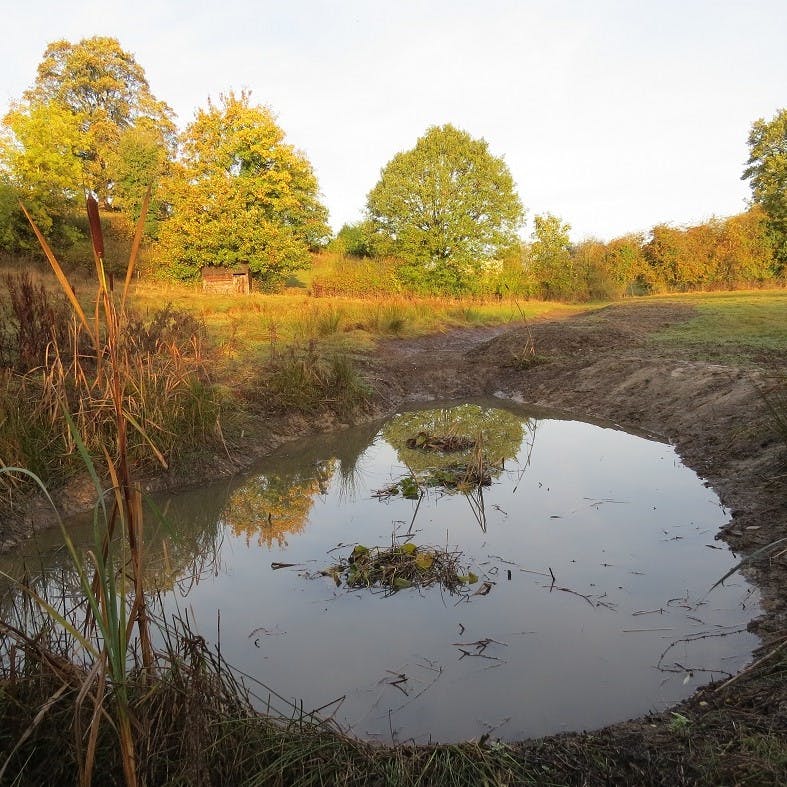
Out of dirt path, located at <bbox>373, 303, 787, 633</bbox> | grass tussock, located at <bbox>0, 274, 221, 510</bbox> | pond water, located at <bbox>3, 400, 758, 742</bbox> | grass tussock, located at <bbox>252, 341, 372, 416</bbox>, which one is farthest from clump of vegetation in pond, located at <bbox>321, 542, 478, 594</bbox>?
grass tussock, located at <bbox>252, 341, 372, 416</bbox>

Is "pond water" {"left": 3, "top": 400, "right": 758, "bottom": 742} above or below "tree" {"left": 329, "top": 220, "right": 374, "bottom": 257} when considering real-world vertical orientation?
below

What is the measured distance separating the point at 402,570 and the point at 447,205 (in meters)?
24.7

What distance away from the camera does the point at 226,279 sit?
23.6 meters

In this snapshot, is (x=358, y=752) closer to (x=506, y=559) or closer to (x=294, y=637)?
(x=294, y=637)

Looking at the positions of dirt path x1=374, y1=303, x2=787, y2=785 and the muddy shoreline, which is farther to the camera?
the muddy shoreline

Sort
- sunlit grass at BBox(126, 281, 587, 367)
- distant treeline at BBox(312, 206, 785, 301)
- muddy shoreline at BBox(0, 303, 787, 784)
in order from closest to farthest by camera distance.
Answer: muddy shoreline at BBox(0, 303, 787, 784), sunlit grass at BBox(126, 281, 587, 367), distant treeline at BBox(312, 206, 785, 301)

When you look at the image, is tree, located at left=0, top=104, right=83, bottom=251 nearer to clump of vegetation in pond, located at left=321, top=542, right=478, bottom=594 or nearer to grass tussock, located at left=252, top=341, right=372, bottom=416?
grass tussock, located at left=252, top=341, right=372, bottom=416

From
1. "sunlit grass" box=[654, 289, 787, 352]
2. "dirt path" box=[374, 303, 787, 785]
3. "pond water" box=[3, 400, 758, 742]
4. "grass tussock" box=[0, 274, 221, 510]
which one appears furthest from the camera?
"sunlit grass" box=[654, 289, 787, 352]

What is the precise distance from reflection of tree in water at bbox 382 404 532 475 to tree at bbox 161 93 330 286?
51.8 ft

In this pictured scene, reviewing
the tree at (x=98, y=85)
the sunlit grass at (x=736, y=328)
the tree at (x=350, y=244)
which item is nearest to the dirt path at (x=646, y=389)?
the sunlit grass at (x=736, y=328)

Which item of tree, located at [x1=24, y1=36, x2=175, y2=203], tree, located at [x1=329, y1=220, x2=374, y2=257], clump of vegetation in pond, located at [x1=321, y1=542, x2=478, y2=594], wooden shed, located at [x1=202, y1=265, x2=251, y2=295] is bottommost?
clump of vegetation in pond, located at [x1=321, y1=542, x2=478, y2=594]

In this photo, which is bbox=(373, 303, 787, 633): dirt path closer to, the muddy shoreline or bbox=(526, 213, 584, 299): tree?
the muddy shoreline

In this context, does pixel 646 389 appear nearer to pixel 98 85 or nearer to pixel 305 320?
pixel 305 320

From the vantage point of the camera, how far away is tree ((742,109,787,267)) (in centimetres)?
2953
